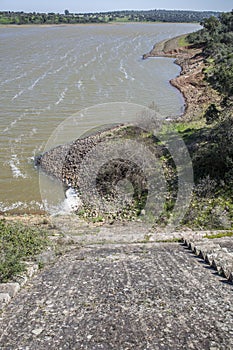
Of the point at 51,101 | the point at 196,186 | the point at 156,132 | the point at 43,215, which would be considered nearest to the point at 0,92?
the point at 51,101

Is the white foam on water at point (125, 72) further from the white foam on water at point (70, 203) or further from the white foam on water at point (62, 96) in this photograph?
the white foam on water at point (70, 203)

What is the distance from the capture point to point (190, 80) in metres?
48.2

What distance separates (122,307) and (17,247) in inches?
203

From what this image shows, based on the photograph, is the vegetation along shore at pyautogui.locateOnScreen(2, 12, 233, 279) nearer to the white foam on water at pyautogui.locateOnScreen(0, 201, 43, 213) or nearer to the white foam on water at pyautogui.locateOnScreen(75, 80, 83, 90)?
the white foam on water at pyautogui.locateOnScreen(0, 201, 43, 213)

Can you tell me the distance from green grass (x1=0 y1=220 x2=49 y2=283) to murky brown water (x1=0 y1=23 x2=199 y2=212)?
6197 mm

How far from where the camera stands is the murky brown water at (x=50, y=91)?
24375mm

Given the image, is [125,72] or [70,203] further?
[125,72]

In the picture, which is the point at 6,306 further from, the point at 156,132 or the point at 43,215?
the point at 156,132

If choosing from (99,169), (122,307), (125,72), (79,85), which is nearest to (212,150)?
(99,169)

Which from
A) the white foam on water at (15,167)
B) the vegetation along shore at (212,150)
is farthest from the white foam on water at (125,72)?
the white foam on water at (15,167)

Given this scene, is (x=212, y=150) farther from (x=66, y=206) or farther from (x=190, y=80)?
(x=190, y=80)

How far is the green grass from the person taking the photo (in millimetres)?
10773

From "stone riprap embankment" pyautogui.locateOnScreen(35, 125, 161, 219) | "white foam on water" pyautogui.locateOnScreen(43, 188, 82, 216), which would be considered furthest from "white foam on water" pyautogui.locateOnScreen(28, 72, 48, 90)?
"white foam on water" pyautogui.locateOnScreen(43, 188, 82, 216)

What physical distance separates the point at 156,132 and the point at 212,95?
13598 mm
